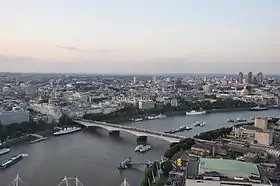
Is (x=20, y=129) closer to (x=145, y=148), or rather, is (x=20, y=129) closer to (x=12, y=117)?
(x=12, y=117)

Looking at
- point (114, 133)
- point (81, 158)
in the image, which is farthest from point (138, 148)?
point (114, 133)

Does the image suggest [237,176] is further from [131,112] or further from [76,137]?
[131,112]

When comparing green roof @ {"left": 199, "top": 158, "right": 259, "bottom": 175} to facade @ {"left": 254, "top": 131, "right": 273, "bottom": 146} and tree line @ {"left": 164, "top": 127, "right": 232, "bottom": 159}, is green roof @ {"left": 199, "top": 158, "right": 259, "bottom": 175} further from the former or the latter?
facade @ {"left": 254, "top": 131, "right": 273, "bottom": 146}

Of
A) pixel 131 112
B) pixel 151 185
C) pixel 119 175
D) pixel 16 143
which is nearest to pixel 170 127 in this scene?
pixel 131 112

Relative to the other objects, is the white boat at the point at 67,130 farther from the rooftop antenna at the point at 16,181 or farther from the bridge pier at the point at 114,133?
the rooftop antenna at the point at 16,181

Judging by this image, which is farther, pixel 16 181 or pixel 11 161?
pixel 11 161
